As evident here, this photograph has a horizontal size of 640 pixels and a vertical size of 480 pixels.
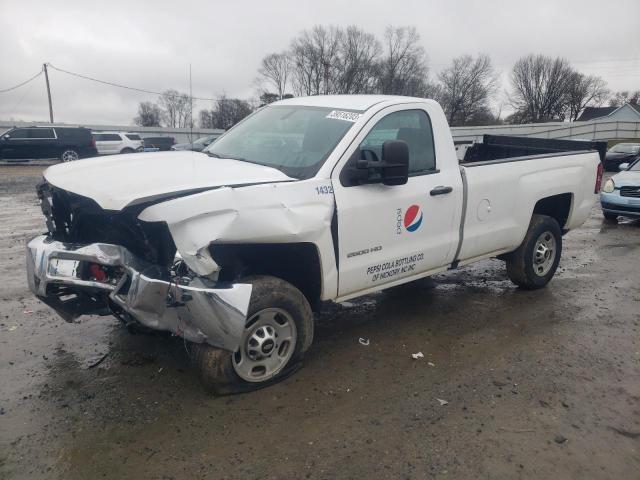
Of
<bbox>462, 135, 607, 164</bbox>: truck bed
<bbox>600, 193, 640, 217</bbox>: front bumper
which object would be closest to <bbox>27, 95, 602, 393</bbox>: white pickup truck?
<bbox>462, 135, 607, 164</bbox>: truck bed

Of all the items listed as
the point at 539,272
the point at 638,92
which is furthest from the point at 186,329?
the point at 638,92

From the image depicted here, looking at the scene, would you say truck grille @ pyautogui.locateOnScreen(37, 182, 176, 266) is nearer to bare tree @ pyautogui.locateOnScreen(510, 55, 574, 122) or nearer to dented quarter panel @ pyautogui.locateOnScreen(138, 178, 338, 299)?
dented quarter panel @ pyautogui.locateOnScreen(138, 178, 338, 299)

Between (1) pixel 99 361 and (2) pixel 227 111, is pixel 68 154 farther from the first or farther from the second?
(2) pixel 227 111

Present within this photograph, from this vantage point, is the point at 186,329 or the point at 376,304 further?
the point at 376,304

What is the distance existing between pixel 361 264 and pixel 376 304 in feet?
5.22

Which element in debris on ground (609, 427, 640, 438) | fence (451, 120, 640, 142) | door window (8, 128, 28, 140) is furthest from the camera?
fence (451, 120, 640, 142)

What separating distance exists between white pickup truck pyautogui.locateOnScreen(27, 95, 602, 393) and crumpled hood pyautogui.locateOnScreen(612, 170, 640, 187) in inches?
259

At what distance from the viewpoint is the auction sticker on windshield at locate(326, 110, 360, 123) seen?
404cm

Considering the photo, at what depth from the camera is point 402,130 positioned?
172 inches

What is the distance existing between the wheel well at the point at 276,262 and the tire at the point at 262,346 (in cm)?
13

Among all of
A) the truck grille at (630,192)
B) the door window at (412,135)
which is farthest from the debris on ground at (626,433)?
the truck grille at (630,192)

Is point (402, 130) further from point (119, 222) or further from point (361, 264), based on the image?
point (119, 222)

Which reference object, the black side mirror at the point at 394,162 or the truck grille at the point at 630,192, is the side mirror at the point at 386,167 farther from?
the truck grille at the point at 630,192

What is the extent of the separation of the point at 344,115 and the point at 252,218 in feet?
4.70
